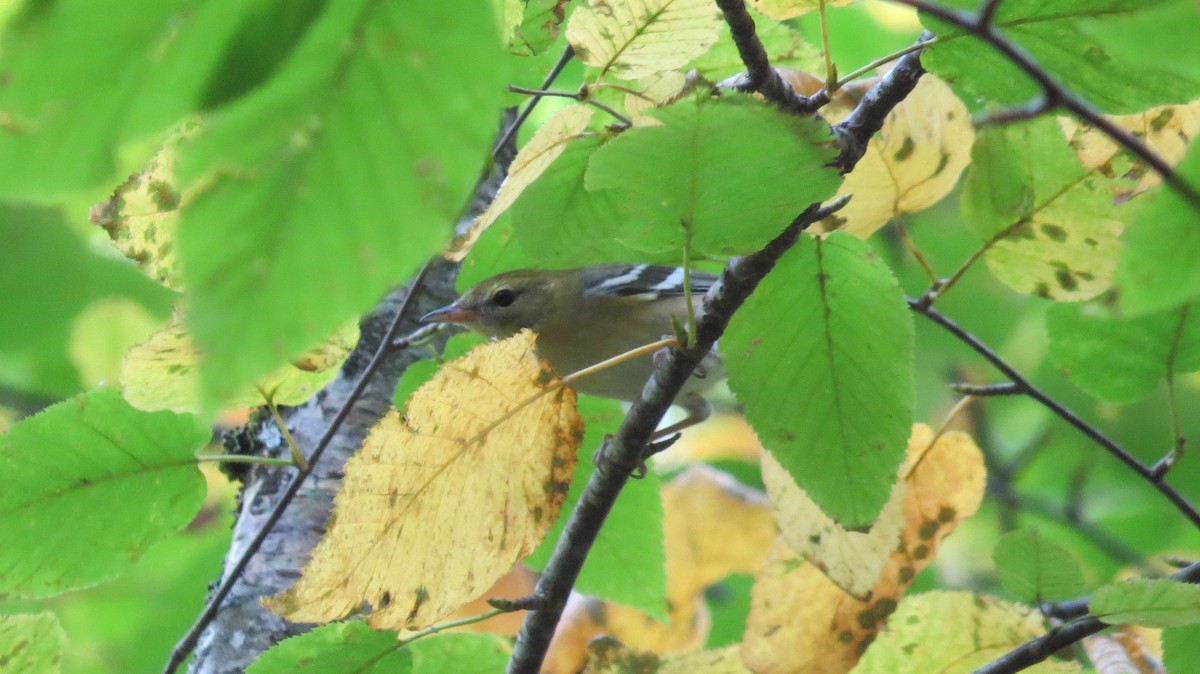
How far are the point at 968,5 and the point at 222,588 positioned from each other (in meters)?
1.98

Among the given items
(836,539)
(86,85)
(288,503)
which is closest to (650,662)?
(836,539)

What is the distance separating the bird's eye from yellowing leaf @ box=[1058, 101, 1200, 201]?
8.61ft

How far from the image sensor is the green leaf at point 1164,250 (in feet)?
2.56

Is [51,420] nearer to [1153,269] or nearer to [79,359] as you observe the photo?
[1153,269]

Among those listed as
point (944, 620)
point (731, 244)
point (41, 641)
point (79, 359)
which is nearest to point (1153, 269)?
point (731, 244)

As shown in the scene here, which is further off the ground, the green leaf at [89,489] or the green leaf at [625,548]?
the green leaf at [89,489]

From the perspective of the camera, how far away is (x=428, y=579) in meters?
1.59

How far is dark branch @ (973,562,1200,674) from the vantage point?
174 cm

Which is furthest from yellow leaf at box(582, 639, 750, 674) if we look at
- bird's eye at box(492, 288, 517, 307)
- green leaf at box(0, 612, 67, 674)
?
bird's eye at box(492, 288, 517, 307)

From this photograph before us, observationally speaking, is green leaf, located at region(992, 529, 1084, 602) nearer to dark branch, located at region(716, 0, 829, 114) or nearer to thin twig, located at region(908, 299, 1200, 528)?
thin twig, located at region(908, 299, 1200, 528)

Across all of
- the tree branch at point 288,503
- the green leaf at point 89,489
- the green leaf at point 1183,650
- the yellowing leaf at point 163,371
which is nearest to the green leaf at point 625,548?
the tree branch at point 288,503

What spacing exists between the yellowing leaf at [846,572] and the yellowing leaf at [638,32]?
40.6 inches

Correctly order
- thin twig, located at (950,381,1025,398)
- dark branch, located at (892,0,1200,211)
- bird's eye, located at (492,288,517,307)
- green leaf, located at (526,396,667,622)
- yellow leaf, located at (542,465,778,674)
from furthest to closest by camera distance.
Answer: bird's eye, located at (492,288,517,307)
yellow leaf, located at (542,465,778,674)
green leaf, located at (526,396,667,622)
thin twig, located at (950,381,1025,398)
dark branch, located at (892,0,1200,211)

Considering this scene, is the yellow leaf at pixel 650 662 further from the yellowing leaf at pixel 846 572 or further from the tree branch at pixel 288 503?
the tree branch at pixel 288 503
